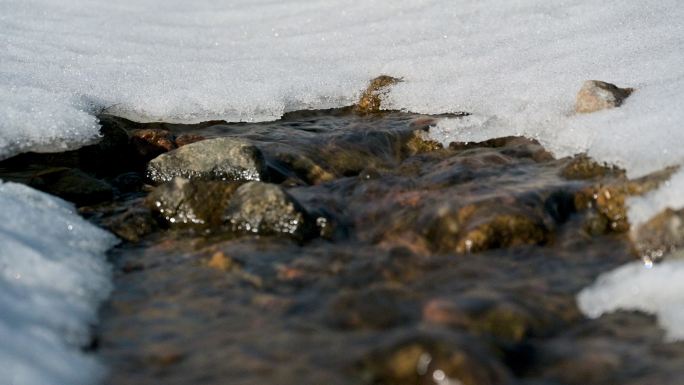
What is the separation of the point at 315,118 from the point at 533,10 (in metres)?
2.97

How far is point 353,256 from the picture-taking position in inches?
158

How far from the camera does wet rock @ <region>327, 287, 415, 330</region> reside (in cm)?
323

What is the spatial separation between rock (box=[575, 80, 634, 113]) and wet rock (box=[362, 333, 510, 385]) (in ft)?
10.6

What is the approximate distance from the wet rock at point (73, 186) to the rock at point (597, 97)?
3506 mm

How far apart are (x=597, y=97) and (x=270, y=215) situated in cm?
275

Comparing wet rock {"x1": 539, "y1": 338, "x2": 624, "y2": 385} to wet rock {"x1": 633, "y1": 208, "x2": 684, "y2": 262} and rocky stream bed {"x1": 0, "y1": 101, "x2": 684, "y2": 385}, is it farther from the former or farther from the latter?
wet rock {"x1": 633, "y1": 208, "x2": 684, "y2": 262}

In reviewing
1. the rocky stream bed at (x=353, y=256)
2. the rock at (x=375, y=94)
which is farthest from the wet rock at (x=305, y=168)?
the rock at (x=375, y=94)

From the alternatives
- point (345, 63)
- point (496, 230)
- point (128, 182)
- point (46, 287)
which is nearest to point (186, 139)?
point (128, 182)

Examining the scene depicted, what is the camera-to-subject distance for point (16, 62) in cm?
688

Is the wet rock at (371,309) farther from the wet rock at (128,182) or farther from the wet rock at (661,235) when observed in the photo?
the wet rock at (128,182)

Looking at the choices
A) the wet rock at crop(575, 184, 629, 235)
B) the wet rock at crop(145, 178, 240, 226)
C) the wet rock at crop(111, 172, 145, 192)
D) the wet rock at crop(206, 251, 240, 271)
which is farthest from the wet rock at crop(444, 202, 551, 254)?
the wet rock at crop(111, 172, 145, 192)

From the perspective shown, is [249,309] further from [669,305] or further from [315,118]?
[315,118]

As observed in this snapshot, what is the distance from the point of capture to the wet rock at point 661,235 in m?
3.70

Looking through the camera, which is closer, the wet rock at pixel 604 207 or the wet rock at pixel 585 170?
the wet rock at pixel 604 207
